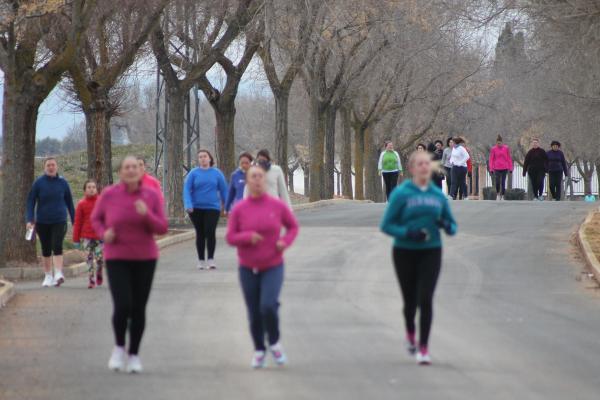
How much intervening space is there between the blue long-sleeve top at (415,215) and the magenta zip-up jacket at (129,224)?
5.92 ft

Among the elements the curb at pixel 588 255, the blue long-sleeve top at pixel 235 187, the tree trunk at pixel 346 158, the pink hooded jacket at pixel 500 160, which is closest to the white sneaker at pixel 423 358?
the blue long-sleeve top at pixel 235 187

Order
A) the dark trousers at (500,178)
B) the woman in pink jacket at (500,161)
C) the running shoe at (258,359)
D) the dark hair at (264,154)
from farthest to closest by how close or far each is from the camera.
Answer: the dark trousers at (500,178), the woman in pink jacket at (500,161), the dark hair at (264,154), the running shoe at (258,359)

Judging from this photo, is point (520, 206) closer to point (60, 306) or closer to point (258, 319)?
point (60, 306)

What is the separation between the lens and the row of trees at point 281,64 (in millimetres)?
20141

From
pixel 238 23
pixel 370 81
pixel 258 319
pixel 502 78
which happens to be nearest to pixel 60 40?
pixel 238 23

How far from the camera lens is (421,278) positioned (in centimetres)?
992

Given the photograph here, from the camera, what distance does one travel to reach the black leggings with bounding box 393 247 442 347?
32.4 feet

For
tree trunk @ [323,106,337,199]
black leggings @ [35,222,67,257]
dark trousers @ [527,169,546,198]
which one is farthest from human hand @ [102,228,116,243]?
tree trunk @ [323,106,337,199]

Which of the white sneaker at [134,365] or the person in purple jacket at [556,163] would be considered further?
the person in purple jacket at [556,163]

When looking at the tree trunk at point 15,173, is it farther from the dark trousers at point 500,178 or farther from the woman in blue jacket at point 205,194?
the dark trousers at point 500,178

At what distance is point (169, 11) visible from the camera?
30.8 meters

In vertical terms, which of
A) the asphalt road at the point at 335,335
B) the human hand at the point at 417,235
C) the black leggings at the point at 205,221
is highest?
the human hand at the point at 417,235

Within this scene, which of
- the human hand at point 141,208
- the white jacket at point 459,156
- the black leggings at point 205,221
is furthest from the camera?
the white jacket at point 459,156

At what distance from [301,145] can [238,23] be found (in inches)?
2445
